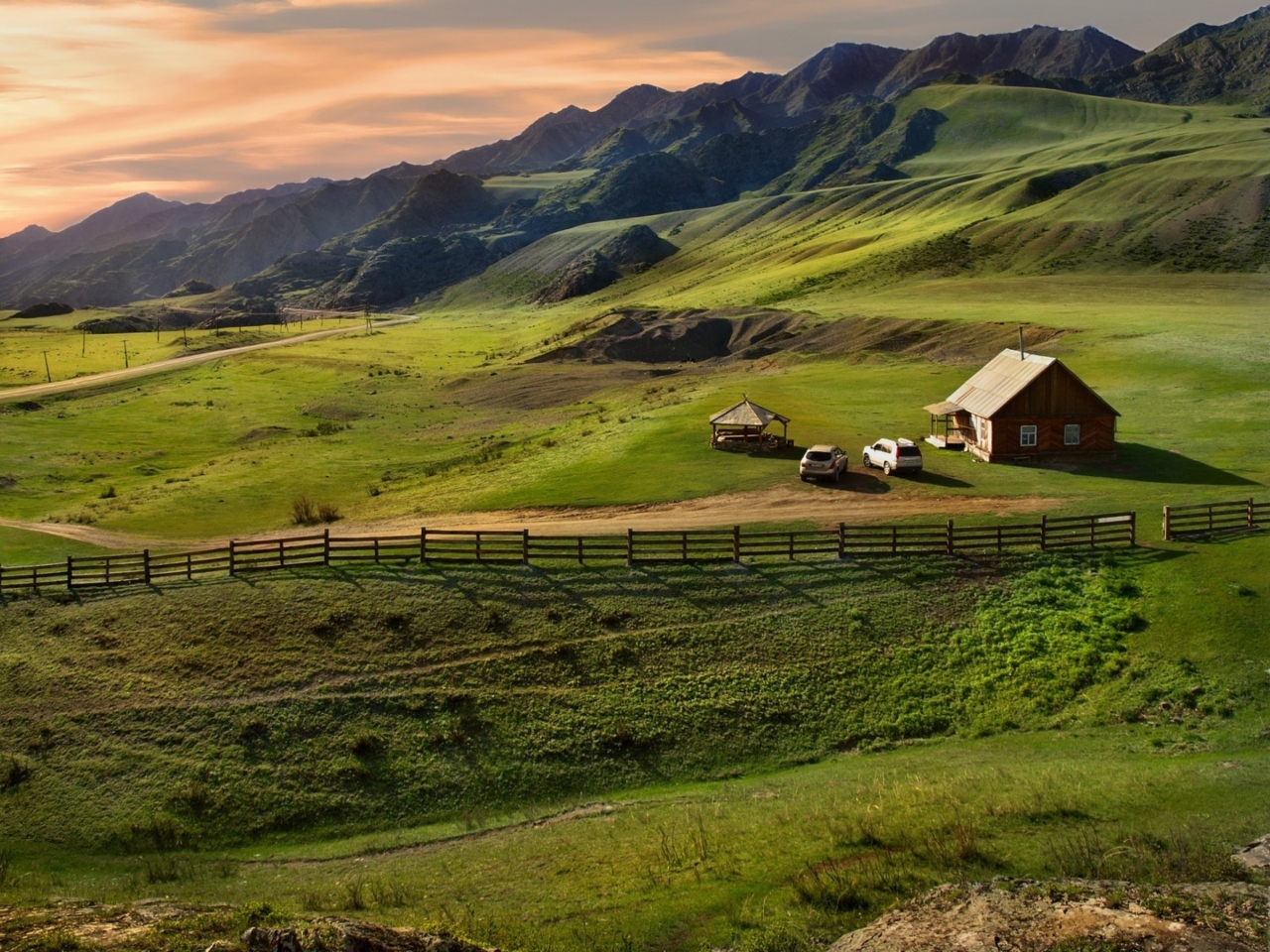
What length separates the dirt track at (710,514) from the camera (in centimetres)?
4206

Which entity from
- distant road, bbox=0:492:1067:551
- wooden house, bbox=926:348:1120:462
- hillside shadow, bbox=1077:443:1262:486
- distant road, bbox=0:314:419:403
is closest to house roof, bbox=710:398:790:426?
distant road, bbox=0:492:1067:551

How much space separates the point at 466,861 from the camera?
79.2 feet

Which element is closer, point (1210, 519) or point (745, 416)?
point (1210, 519)

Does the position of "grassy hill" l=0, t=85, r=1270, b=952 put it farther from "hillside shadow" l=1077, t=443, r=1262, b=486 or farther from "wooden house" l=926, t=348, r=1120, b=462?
"wooden house" l=926, t=348, r=1120, b=462

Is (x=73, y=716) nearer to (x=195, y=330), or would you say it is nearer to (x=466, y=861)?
(x=466, y=861)

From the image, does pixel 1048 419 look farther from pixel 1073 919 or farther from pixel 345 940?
pixel 345 940

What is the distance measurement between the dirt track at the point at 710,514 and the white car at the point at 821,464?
1.10m

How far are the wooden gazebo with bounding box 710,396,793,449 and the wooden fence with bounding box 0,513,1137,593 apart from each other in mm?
14512

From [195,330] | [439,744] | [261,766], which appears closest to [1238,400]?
[439,744]

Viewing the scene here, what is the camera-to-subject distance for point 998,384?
5384cm

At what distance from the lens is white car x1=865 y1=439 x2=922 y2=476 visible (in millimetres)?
48219

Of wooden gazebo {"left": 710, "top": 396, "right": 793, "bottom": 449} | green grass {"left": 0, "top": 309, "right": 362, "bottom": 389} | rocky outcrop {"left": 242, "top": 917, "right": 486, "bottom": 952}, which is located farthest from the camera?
green grass {"left": 0, "top": 309, "right": 362, "bottom": 389}

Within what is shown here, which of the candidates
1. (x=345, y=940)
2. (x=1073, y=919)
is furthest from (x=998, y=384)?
(x=345, y=940)

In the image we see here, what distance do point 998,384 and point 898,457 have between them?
9883mm
